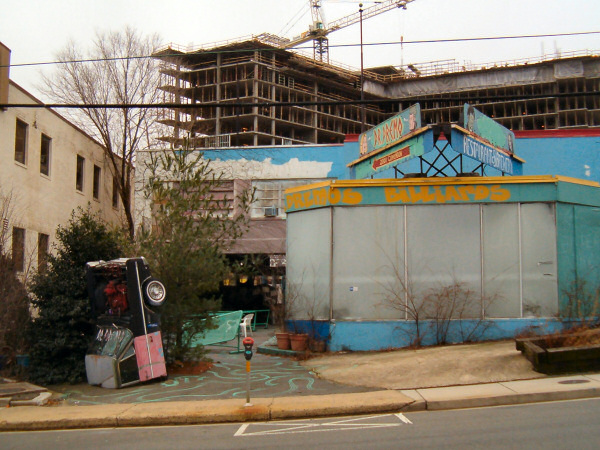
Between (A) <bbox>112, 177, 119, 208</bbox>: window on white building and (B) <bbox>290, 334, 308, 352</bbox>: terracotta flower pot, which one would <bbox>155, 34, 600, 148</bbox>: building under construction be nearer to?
(A) <bbox>112, 177, 119, 208</bbox>: window on white building

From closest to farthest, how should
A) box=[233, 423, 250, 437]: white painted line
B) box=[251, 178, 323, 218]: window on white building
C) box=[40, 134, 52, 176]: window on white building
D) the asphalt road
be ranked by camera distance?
1. the asphalt road
2. box=[233, 423, 250, 437]: white painted line
3. box=[40, 134, 52, 176]: window on white building
4. box=[251, 178, 323, 218]: window on white building

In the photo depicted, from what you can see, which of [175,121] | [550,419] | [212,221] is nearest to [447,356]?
[550,419]

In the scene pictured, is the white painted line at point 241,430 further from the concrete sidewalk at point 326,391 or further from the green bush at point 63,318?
the green bush at point 63,318

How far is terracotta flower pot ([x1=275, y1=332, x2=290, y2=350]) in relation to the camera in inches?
609

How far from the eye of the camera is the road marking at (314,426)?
8420 mm

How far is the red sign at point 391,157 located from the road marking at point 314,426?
7.57 m

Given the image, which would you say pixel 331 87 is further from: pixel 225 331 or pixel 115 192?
pixel 225 331

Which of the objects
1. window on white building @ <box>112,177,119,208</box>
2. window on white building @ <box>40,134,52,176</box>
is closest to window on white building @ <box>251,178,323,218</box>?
window on white building @ <box>40,134,52,176</box>

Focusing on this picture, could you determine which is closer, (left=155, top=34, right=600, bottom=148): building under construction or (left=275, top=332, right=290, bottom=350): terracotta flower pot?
(left=275, top=332, right=290, bottom=350): terracotta flower pot

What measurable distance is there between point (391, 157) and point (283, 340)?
558 centimetres

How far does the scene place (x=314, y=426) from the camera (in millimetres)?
8711

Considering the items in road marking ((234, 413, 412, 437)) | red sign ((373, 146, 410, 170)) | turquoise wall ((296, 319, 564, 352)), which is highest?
red sign ((373, 146, 410, 170))

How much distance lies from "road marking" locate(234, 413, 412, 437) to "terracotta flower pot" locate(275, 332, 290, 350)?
6.30m

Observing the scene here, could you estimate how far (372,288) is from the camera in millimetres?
14945
